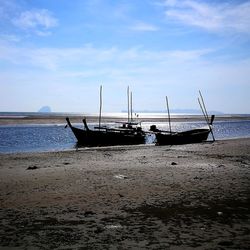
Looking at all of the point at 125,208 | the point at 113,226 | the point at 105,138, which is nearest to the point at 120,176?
the point at 125,208

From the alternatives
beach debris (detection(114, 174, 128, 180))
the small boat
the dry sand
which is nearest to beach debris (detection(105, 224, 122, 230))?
the dry sand

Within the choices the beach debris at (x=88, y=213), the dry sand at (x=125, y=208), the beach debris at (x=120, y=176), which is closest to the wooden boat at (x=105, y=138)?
the dry sand at (x=125, y=208)

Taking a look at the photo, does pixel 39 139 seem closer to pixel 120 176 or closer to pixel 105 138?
pixel 105 138

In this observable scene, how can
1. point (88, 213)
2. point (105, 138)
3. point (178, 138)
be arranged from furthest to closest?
point (105, 138)
point (178, 138)
point (88, 213)

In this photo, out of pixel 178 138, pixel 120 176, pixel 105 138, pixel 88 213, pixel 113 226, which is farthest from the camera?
pixel 105 138

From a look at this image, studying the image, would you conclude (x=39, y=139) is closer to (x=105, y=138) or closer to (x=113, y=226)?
(x=105, y=138)

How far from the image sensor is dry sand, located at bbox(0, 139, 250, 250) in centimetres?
620

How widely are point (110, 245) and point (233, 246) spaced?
2094 mm

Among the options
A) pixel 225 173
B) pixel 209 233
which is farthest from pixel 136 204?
pixel 225 173

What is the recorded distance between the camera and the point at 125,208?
8375 millimetres

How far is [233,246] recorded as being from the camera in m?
5.83

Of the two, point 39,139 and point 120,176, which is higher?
point 120,176

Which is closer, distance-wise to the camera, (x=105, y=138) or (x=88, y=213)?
(x=88, y=213)

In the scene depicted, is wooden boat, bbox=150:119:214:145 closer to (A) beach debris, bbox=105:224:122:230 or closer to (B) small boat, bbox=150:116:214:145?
(B) small boat, bbox=150:116:214:145
